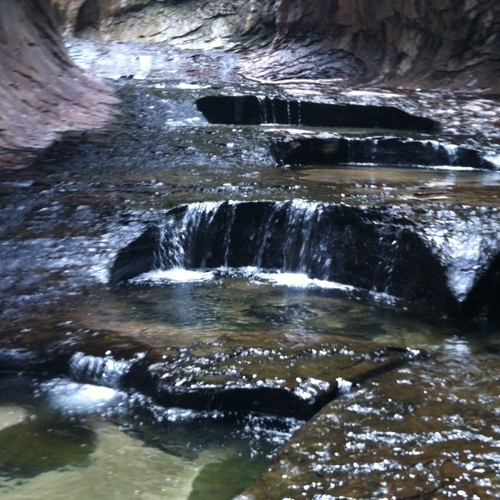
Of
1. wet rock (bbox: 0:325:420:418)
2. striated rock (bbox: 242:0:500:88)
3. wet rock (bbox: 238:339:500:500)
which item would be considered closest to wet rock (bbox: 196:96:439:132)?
striated rock (bbox: 242:0:500:88)

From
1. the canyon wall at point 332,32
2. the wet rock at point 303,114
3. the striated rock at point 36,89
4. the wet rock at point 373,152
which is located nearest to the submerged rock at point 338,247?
the wet rock at point 373,152

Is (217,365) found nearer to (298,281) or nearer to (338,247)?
(298,281)

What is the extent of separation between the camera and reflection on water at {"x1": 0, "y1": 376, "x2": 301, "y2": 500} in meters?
3.41

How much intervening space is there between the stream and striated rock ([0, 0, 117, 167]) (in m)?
0.35

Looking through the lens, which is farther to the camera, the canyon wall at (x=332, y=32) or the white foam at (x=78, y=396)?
the canyon wall at (x=332, y=32)

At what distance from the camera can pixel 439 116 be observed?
9633mm

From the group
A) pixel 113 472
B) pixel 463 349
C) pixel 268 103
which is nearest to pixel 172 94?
pixel 268 103

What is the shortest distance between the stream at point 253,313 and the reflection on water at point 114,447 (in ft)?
0.04

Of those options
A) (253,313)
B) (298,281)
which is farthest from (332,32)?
(253,313)

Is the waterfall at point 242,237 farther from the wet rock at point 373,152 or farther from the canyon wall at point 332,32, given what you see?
the canyon wall at point 332,32

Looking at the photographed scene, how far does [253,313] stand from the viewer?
5.36 m

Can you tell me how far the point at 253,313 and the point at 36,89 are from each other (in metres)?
5.10

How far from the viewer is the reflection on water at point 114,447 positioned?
341 cm

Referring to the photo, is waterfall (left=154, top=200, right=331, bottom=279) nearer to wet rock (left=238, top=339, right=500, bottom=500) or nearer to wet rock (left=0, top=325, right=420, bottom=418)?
wet rock (left=0, top=325, right=420, bottom=418)
